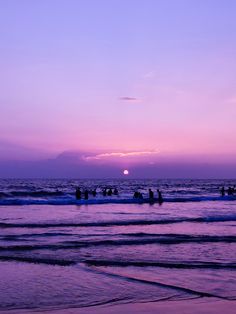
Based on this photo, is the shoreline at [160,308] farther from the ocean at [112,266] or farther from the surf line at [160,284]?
the surf line at [160,284]

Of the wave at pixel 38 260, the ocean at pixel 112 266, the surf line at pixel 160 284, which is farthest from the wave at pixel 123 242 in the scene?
the surf line at pixel 160 284

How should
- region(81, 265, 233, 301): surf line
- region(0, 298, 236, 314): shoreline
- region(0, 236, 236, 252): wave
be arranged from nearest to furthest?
region(0, 298, 236, 314): shoreline < region(81, 265, 233, 301): surf line < region(0, 236, 236, 252): wave

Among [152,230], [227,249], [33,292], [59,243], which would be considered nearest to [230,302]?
[33,292]

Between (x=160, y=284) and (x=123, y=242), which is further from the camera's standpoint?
(x=123, y=242)

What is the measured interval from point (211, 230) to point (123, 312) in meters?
16.9

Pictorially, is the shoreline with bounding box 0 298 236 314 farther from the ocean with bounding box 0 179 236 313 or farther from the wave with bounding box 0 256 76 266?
the wave with bounding box 0 256 76 266

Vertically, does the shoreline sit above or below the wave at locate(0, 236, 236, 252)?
above

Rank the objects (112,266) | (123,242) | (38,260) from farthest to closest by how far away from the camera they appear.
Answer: (123,242) → (38,260) → (112,266)

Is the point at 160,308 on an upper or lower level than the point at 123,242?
upper

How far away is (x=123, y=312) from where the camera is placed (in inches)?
355

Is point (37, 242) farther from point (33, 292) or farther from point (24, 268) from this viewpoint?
point (33, 292)

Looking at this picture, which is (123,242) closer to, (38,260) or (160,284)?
(38,260)

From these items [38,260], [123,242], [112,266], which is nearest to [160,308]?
[112,266]

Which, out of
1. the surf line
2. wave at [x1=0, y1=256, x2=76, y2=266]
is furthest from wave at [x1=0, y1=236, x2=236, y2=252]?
the surf line
